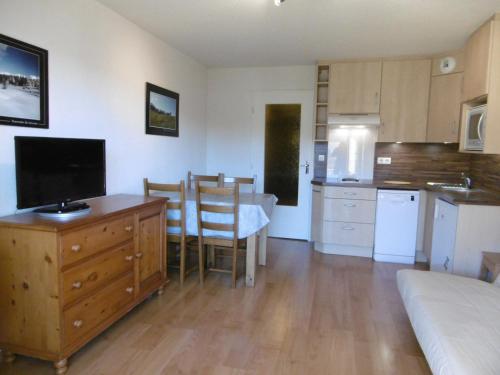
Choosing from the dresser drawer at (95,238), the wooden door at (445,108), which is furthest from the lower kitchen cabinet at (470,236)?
the dresser drawer at (95,238)

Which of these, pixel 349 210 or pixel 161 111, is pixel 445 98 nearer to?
pixel 349 210

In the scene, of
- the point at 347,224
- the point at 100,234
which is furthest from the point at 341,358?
the point at 347,224

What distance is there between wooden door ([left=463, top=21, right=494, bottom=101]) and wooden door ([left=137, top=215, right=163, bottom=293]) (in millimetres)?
2974

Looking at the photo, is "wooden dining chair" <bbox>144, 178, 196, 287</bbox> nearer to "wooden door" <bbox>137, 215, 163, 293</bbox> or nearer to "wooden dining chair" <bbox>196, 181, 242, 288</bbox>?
"wooden dining chair" <bbox>196, 181, 242, 288</bbox>

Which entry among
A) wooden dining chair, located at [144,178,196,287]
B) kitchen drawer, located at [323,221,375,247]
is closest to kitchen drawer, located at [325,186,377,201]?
kitchen drawer, located at [323,221,375,247]

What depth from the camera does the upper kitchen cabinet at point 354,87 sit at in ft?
14.0

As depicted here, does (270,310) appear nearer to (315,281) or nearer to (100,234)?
(315,281)

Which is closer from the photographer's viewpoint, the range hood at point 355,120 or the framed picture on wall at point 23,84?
the framed picture on wall at point 23,84

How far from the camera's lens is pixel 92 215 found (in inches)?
83.2

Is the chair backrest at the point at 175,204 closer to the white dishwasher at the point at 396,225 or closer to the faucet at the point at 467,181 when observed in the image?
the white dishwasher at the point at 396,225

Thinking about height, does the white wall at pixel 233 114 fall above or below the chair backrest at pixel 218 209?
above

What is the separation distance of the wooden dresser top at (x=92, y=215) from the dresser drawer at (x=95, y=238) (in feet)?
0.20

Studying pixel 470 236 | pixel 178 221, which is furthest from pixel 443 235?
pixel 178 221

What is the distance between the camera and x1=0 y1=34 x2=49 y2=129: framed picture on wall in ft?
6.73
